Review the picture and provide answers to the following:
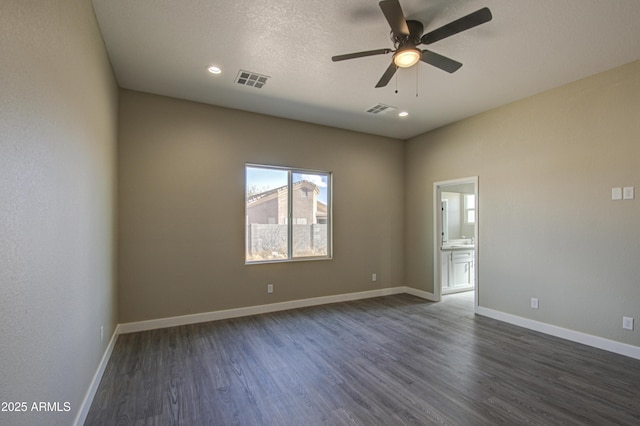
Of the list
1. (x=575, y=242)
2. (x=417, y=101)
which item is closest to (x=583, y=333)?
(x=575, y=242)

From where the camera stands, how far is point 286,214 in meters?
4.80

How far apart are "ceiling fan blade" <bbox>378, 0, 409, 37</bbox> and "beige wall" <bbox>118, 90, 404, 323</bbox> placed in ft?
9.30

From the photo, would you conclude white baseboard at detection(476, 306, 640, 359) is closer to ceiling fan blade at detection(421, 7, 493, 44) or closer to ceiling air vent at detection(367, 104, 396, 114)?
ceiling air vent at detection(367, 104, 396, 114)

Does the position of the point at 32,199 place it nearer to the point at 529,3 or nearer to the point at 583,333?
the point at 529,3

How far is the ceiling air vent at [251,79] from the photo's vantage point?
10.9ft

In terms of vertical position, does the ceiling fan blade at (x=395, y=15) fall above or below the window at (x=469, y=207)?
above

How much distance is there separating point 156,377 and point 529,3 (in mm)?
4353

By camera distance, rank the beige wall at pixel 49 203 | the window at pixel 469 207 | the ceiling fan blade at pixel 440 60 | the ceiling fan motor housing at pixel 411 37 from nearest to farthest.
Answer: the beige wall at pixel 49 203 < the ceiling fan motor housing at pixel 411 37 < the ceiling fan blade at pixel 440 60 < the window at pixel 469 207

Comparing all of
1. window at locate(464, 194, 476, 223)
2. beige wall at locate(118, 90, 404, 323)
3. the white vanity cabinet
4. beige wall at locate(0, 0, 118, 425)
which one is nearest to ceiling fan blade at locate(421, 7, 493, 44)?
beige wall at locate(0, 0, 118, 425)

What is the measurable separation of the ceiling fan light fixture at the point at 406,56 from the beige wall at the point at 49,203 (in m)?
2.18

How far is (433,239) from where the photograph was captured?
530 centimetres

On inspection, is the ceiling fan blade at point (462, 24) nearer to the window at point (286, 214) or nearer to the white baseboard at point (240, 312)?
the window at point (286, 214)

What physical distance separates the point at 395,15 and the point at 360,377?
2.90 meters

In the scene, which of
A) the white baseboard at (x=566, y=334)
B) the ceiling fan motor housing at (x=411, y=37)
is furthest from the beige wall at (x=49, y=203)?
the white baseboard at (x=566, y=334)
